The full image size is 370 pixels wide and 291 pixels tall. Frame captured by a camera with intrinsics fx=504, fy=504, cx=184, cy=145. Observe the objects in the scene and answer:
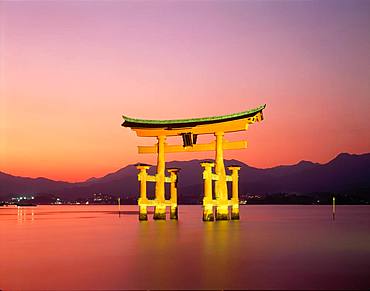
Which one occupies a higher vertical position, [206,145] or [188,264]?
[206,145]

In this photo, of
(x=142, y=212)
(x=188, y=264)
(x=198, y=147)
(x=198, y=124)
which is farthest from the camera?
(x=142, y=212)

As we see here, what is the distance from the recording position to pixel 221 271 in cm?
1675

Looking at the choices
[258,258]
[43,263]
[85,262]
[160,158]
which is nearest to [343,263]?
[258,258]

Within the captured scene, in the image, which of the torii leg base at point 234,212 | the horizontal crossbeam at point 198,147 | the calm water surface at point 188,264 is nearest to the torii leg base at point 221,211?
the horizontal crossbeam at point 198,147

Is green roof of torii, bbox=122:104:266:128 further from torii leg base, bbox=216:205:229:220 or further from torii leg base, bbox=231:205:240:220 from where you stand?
torii leg base, bbox=231:205:240:220

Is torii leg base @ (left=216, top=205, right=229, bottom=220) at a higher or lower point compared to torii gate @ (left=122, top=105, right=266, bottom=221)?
lower

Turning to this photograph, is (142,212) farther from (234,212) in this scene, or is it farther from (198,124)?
(198,124)

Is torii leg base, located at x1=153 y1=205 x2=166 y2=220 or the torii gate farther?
torii leg base, located at x1=153 y1=205 x2=166 y2=220

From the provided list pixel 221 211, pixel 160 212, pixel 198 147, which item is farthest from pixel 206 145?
pixel 160 212

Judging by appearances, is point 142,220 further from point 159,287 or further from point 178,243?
point 159,287

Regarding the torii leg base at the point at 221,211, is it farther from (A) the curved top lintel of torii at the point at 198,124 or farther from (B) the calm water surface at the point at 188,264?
(B) the calm water surface at the point at 188,264

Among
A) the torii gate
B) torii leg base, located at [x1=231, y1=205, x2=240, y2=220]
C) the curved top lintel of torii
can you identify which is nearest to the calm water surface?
the torii gate

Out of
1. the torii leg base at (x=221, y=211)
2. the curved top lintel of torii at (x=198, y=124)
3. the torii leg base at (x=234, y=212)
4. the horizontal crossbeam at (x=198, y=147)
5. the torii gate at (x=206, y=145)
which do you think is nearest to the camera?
the curved top lintel of torii at (x=198, y=124)

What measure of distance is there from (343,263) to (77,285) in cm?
979
